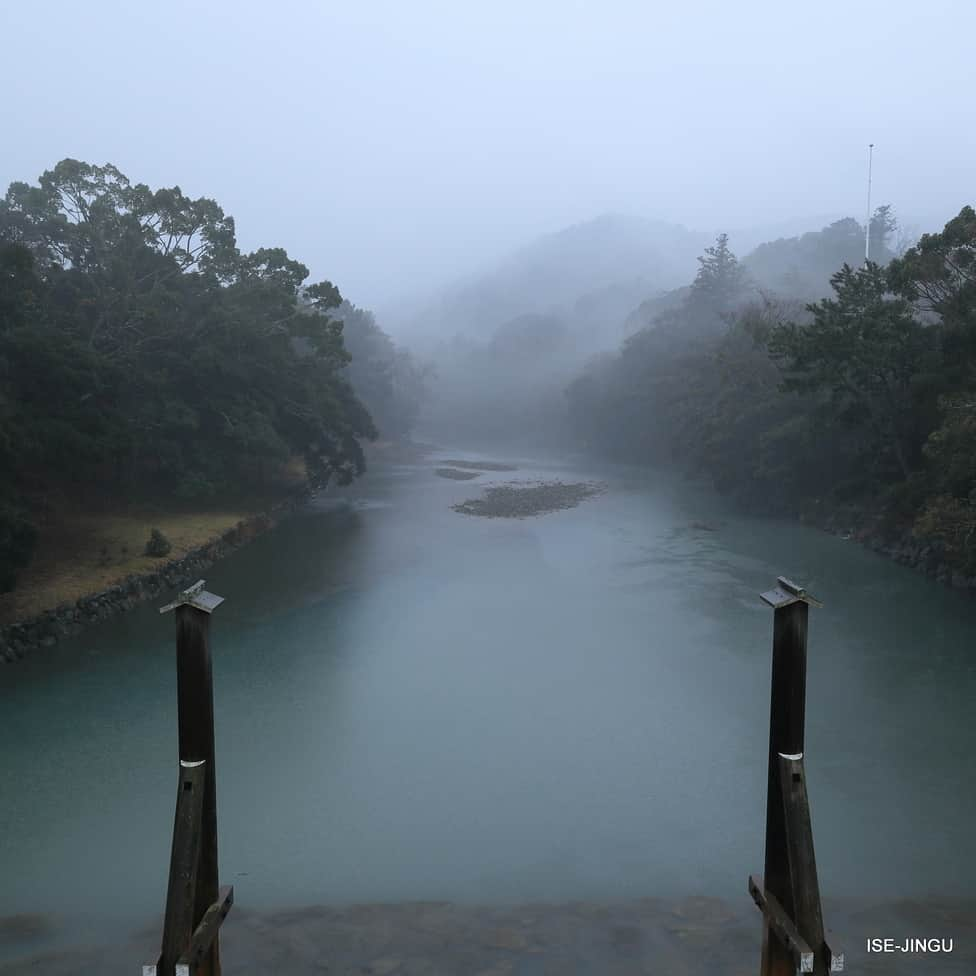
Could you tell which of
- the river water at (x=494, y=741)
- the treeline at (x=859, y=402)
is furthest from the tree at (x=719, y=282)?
the river water at (x=494, y=741)

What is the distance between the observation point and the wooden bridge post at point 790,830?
3.79 meters

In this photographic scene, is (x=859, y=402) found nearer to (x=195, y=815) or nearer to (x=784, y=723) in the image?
(x=784, y=723)

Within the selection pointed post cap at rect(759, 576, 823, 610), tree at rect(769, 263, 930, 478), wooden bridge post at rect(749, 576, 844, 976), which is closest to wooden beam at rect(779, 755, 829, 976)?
wooden bridge post at rect(749, 576, 844, 976)

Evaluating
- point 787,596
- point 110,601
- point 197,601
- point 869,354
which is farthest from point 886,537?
point 197,601

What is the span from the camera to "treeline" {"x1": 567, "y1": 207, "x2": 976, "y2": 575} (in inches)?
581

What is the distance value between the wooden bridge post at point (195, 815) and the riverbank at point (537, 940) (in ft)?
3.91

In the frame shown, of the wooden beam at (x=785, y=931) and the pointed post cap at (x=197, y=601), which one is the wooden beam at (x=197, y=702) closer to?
the pointed post cap at (x=197, y=601)

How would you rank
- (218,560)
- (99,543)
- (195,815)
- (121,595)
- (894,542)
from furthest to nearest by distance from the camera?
(894,542) → (218,560) → (99,543) → (121,595) → (195,815)

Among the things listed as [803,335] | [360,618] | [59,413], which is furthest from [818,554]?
[59,413]

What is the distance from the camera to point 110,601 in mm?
12805

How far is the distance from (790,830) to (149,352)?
1891 cm

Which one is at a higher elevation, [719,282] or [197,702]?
[719,282]

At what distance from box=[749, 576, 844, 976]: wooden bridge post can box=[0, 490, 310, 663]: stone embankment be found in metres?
9.91

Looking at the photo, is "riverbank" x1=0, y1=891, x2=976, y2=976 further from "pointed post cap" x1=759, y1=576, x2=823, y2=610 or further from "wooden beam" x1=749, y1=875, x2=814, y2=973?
"pointed post cap" x1=759, y1=576, x2=823, y2=610
